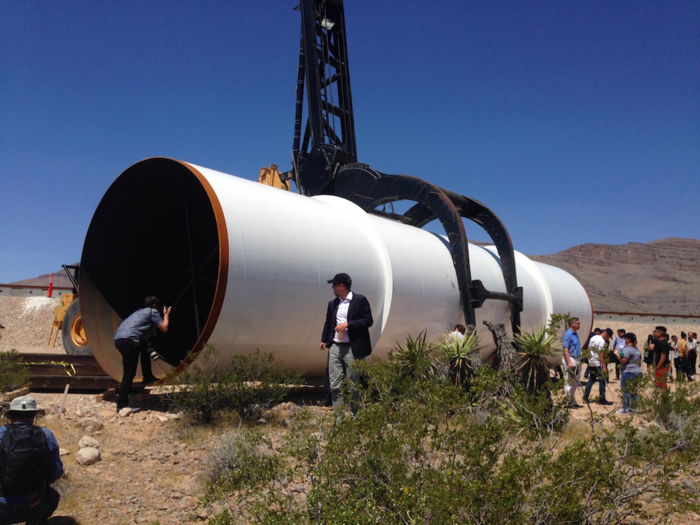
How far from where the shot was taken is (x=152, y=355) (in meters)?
7.87

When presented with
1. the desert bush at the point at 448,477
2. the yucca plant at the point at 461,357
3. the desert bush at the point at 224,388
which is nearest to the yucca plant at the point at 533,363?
the yucca plant at the point at 461,357

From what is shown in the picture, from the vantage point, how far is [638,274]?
104 meters

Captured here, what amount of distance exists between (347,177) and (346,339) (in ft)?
19.5

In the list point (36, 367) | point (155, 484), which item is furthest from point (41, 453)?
point (36, 367)

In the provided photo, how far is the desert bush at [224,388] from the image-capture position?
19.7 ft

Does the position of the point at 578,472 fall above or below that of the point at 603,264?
below

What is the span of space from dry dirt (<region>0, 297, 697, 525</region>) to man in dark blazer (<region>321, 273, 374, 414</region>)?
0.83 metres

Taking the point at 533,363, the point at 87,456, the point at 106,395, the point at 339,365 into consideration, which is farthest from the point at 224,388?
the point at 533,363

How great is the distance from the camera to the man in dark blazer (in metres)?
5.75

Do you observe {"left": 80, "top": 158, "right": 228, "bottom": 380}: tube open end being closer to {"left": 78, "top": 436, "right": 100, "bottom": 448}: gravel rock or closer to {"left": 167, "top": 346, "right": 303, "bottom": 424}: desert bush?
{"left": 167, "top": 346, "right": 303, "bottom": 424}: desert bush

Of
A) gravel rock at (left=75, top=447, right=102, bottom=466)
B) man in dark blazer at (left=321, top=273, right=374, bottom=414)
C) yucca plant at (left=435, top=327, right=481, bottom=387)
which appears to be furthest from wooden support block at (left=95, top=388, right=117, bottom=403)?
yucca plant at (left=435, top=327, right=481, bottom=387)

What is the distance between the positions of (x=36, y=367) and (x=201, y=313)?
2.59m

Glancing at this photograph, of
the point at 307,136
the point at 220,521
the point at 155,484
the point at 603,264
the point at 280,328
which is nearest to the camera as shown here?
the point at 220,521

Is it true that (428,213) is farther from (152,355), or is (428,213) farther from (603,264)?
(603,264)
